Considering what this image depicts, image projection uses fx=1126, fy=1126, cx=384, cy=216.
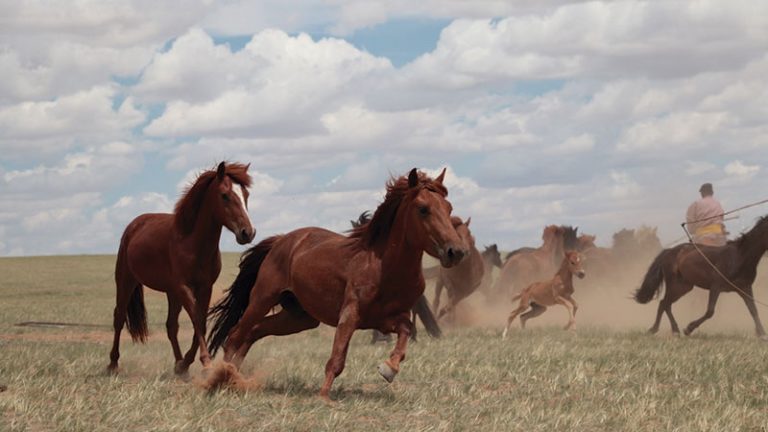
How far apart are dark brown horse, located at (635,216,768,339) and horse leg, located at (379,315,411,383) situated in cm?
1076

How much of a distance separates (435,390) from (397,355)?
1.06 m

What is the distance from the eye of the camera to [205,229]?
10711 millimetres

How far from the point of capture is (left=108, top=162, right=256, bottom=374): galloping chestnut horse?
34.0ft

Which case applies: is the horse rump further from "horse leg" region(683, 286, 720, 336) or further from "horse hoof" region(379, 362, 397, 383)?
→ "horse hoof" region(379, 362, 397, 383)

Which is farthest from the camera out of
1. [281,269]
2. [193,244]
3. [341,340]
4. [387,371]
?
[193,244]

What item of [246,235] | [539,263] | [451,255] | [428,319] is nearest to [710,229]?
[539,263]

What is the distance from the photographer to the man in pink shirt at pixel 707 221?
2069 cm

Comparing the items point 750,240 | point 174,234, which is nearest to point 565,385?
point 174,234

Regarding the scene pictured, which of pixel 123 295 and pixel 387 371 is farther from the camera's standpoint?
pixel 123 295

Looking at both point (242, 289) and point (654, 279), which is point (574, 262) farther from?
point (242, 289)

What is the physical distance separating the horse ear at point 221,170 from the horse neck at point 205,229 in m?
0.25

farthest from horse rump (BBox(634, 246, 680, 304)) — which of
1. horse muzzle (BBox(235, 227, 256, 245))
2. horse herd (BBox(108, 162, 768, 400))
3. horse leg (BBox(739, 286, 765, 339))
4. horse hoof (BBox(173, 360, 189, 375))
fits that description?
horse muzzle (BBox(235, 227, 256, 245))

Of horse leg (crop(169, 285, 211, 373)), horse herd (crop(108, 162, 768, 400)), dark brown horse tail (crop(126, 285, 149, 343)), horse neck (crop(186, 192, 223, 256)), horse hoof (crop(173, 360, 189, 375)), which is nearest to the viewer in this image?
horse herd (crop(108, 162, 768, 400))

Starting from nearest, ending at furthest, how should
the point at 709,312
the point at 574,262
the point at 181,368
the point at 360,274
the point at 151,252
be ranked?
the point at 360,274
the point at 181,368
the point at 151,252
the point at 709,312
the point at 574,262
